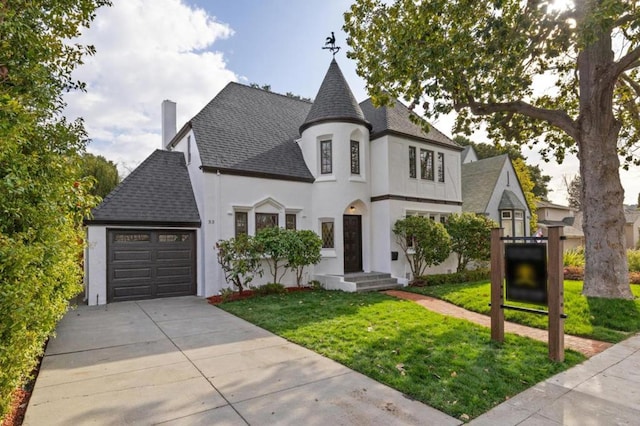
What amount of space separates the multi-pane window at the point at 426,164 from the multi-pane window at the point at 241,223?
8137 millimetres

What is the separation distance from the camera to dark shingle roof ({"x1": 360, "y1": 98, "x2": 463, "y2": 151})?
48.9ft

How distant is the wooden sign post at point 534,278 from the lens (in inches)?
219

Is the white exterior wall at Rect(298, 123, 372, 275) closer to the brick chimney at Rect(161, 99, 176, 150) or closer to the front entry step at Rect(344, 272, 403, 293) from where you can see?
the front entry step at Rect(344, 272, 403, 293)

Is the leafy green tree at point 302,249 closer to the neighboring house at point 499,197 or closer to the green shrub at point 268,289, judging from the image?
the green shrub at point 268,289

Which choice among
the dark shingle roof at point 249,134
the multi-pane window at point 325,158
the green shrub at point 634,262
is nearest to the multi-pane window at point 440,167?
the multi-pane window at point 325,158

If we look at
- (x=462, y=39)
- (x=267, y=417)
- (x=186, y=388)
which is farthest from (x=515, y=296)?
(x=462, y=39)

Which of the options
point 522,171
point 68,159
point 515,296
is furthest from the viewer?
point 522,171

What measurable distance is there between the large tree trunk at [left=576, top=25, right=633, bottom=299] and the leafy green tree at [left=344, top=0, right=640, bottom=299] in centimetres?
2

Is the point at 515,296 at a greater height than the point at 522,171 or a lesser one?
lesser

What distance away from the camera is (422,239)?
1389 centimetres

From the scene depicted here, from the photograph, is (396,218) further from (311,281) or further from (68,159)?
(68,159)

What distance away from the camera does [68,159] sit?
4.49 m

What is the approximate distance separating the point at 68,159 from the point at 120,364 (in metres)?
3.28

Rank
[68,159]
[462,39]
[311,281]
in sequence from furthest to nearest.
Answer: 1. [311,281]
2. [462,39]
3. [68,159]
